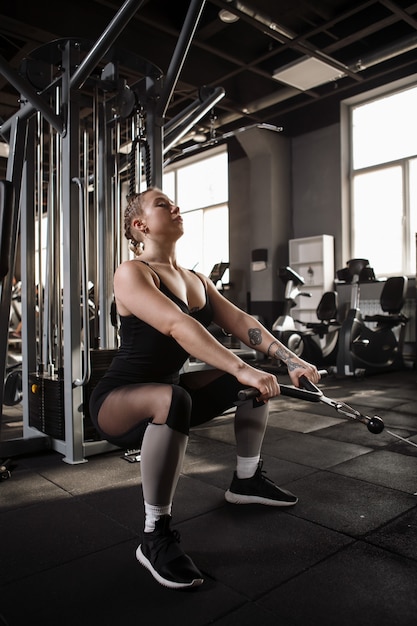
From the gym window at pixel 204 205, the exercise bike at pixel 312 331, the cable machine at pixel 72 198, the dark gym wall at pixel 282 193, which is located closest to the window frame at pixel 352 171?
the dark gym wall at pixel 282 193

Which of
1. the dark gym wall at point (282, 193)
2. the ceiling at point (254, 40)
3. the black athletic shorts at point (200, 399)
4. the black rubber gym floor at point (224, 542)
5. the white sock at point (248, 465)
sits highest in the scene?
the ceiling at point (254, 40)

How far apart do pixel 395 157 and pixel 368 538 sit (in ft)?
20.4

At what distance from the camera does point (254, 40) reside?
559cm

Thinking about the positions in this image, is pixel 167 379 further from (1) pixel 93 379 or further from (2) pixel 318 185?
(2) pixel 318 185

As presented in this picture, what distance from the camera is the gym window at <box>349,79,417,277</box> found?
259 inches

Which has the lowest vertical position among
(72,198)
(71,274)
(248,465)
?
(248,465)

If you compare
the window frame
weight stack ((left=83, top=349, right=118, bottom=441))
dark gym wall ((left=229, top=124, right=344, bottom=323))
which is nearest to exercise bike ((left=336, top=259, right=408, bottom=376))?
the window frame

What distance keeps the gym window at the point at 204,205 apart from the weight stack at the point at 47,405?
616 cm

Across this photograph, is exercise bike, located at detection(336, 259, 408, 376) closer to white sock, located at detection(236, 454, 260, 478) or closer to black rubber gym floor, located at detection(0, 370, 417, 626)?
black rubber gym floor, located at detection(0, 370, 417, 626)

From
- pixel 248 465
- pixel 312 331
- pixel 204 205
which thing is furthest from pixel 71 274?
pixel 204 205

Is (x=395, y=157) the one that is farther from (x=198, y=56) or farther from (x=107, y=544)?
(x=107, y=544)

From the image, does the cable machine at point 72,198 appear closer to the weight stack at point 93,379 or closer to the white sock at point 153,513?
the weight stack at point 93,379

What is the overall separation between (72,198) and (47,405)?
104 centimetres

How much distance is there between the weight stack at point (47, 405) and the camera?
246cm
